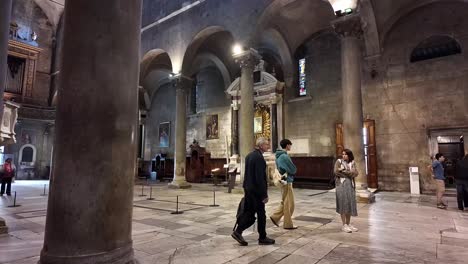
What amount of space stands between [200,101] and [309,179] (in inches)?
368

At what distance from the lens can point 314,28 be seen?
540 inches

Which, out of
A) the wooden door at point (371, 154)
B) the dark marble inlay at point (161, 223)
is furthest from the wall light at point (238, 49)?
the dark marble inlay at point (161, 223)

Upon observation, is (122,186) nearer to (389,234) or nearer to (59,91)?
(59,91)

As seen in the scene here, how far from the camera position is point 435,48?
11.1m

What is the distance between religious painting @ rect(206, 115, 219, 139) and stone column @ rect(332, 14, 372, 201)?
10205 millimetres

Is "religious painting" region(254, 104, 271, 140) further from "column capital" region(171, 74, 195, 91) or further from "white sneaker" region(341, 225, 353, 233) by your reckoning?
"white sneaker" region(341, 225, 353, 233)

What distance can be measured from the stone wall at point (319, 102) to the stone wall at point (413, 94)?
152 cm

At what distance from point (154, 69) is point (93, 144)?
17.1 meters

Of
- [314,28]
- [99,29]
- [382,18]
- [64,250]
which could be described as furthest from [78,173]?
[314,28]

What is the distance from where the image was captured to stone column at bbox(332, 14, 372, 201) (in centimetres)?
794

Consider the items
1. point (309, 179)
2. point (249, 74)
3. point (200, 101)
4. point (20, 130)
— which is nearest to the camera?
point (249, 74)

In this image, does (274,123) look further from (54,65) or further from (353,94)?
(54,65)

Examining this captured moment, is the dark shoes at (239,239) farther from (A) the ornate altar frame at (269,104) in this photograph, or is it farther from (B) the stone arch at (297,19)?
(A) the ornate altar frame at (269,104)

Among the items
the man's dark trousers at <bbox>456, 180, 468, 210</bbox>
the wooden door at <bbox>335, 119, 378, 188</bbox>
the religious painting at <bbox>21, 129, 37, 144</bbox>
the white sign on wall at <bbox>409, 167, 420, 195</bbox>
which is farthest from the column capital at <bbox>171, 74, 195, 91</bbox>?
the religious painting at <bbox>21, 129, 37, 144</bbox>
